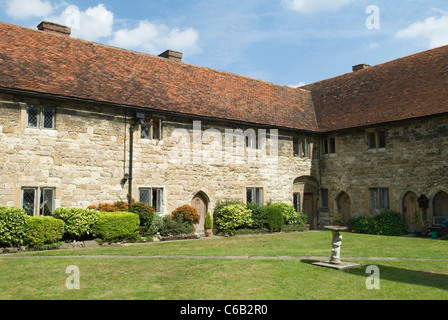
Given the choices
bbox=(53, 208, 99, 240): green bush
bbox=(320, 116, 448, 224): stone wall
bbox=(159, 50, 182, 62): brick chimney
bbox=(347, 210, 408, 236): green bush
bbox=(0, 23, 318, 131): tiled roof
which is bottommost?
bbox=(347, 210, 408, 236): green bush

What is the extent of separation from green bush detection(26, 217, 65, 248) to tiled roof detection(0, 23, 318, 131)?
16.1 feet

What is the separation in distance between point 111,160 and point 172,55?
8.93 meters

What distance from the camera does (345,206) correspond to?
2325 centimetres

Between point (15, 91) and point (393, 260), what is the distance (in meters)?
14.0

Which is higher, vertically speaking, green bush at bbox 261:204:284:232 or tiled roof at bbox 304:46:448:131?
tiled roof at bbox 304:46:448:131

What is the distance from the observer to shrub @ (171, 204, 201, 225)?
18.4 meters

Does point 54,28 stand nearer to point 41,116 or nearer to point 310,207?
point 41,116

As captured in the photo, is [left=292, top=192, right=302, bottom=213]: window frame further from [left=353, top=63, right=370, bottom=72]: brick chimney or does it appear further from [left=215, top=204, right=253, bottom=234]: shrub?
[left=353, top=63, right=370, bottom=72]: brick chimney

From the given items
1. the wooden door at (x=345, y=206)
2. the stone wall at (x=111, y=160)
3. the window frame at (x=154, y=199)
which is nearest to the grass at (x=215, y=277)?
the stone wall at (x=111, y=160)

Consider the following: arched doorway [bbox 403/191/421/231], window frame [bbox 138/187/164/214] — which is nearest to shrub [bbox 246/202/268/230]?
window frame [bbox 138/187/164/214]

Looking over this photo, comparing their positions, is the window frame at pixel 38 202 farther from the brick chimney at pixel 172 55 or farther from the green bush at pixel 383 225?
the green bush at pixel 383 225

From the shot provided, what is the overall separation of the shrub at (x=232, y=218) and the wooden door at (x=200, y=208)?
0.76 meters

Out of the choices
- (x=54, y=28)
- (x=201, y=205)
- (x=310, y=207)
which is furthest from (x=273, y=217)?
(x=54, y=28)

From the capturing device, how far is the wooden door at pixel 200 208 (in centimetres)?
1980
